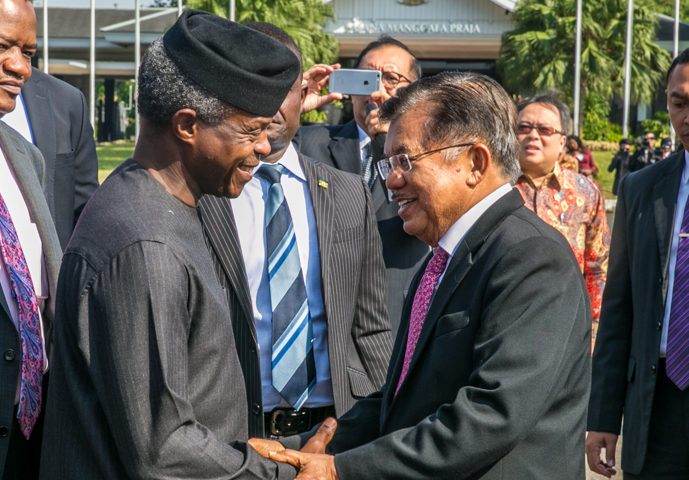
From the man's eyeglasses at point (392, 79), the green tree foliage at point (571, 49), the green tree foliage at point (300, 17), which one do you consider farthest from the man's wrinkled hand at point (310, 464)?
the green tree foliage at point (571, 49)

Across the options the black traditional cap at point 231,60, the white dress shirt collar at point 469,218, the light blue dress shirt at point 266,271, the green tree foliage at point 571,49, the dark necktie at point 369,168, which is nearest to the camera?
the black traditional cap at point 231,60

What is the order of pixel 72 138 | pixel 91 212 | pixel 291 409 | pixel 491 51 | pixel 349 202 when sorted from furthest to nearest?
pixel 491 51, pixel 72 138, pixel 349 202, pixel 291 409, pixel 91 212

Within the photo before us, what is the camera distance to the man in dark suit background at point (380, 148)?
411 cm

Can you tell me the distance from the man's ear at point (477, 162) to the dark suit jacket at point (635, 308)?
1.31m

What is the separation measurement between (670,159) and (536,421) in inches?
71.4

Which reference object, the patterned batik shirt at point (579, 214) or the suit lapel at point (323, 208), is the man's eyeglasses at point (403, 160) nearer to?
the suit lapel at point (323, 208)

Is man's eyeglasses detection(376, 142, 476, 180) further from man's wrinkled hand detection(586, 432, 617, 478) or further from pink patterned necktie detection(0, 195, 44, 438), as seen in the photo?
man's wrinkled hand detection(586, 432, 617, 478)

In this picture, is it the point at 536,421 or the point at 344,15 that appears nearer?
the point at 536,421

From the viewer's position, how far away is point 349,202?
137 inches

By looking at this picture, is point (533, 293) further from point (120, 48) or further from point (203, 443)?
point (120, 48)

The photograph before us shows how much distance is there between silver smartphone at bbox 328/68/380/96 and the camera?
14.5 feet

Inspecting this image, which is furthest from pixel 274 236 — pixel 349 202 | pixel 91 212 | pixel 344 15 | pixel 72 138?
pixel 344 15

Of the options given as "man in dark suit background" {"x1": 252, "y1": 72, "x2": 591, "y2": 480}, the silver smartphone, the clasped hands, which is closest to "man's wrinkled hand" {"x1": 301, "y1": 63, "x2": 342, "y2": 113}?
the silver smartphone

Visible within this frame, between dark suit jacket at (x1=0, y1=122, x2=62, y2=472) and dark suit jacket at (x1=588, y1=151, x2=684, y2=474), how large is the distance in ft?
6.90
